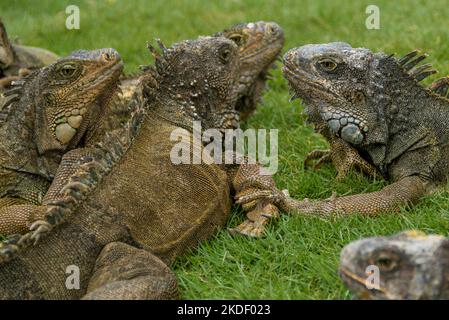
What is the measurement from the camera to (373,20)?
10.6 meters

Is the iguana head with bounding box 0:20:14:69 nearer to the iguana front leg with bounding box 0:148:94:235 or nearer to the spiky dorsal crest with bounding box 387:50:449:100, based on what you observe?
the iguana front leg with bounding box 0:148:94:235

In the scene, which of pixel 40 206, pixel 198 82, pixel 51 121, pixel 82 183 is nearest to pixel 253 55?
pixel 198 82

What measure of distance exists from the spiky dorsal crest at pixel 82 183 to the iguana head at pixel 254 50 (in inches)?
78.5

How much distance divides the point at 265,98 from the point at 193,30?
2708mm

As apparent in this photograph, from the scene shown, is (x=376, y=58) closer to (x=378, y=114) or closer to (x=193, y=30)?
(x=378, y=114)

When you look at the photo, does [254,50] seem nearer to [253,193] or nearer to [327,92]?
[327,92]

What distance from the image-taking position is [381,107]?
6602 millimetres

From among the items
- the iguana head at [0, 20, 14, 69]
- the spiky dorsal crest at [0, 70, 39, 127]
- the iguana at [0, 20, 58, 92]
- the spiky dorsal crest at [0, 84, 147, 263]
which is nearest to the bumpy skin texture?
the spiky dorsal crest at [0, 84, 147, 263]

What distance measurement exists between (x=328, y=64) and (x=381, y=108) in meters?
0.54

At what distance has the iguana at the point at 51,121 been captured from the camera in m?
6.82

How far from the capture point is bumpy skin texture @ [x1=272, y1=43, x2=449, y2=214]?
21.7 feet

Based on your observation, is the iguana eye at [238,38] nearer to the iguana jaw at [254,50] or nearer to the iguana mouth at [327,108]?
the iguana jaw at [254,50]
